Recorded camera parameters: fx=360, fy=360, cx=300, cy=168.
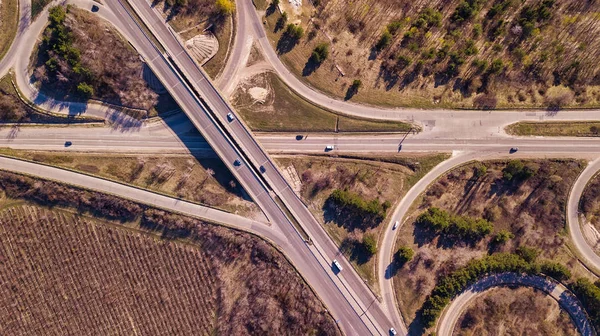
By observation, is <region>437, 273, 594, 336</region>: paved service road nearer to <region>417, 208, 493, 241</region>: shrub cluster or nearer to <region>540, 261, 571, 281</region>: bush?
<region>540, 261, 571, 281</region>: bush

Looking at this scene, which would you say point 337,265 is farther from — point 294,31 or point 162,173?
→ point 294,31

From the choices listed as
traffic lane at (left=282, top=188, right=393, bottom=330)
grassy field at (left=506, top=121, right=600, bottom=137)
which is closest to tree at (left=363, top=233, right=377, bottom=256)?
traffic lane at (left=282, top=188, right=393, bottom=330)

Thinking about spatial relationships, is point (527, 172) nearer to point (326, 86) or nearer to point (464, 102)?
point (464, 102)

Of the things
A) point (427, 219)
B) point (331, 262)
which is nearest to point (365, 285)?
point (331, 262)

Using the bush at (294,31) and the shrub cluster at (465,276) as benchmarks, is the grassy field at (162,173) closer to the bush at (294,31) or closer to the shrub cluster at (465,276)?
the bush at (294,31)

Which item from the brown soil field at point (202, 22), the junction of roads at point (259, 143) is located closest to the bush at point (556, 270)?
the junction of roads at point (259, 143)
